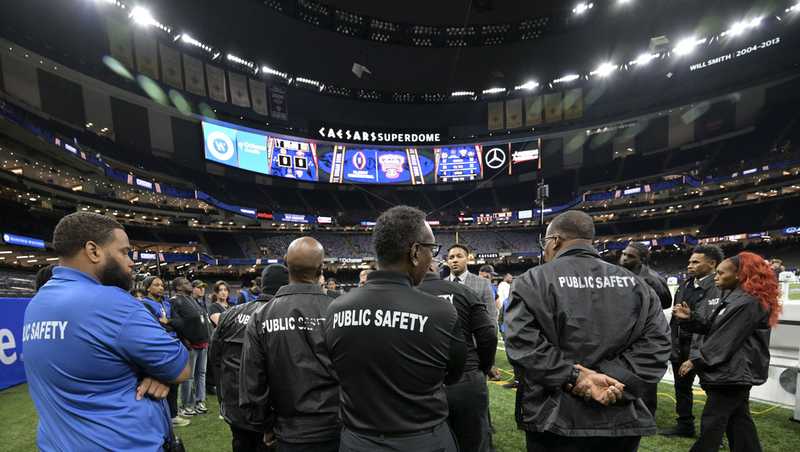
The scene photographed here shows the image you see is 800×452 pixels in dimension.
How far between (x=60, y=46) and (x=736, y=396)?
3494cm

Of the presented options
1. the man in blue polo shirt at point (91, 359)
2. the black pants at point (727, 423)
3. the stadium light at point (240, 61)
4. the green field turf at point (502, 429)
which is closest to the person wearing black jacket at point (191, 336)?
the green field turf at point (502, 429)

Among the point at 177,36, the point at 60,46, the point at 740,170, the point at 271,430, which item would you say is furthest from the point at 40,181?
the point at 740,170

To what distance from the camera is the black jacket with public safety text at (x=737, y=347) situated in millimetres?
2787

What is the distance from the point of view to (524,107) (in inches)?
1602

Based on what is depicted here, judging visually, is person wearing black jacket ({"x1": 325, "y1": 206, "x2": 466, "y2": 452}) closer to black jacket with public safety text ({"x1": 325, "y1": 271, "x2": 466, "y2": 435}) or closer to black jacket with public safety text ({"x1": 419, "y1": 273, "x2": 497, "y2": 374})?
black jacket with public safety text ({"x1": 325, "y1": 271, "x2": 466, "y2": 435})

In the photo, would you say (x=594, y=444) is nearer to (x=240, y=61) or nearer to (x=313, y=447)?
(x=313, y=447)

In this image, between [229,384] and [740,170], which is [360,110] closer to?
[740,170]

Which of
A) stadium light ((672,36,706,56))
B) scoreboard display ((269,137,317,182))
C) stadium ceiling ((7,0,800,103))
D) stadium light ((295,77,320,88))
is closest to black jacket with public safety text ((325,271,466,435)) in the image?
stadium ceiling ((7,0,800,103))

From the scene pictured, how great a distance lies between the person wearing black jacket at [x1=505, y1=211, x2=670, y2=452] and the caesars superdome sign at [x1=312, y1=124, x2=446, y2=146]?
1500 inches

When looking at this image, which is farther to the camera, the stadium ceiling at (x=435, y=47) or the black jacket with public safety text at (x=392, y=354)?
the stadium ceiling at (x=435, y=47)

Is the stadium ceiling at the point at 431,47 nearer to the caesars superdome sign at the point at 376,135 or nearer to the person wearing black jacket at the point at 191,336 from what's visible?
the caesars superdome sign at the point at 376,135

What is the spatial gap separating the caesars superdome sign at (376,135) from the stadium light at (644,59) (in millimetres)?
18593

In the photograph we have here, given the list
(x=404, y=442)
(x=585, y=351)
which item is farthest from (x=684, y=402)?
(x=404, y=442)

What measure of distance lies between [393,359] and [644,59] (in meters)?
41.4
